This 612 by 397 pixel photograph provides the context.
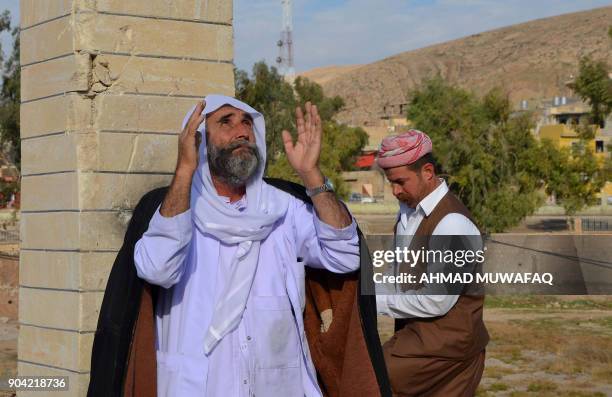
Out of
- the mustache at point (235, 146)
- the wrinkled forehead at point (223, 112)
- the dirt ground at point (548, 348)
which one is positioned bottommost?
the dirt ground at point (548, 348)

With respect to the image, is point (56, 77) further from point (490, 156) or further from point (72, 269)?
point (490, 156)

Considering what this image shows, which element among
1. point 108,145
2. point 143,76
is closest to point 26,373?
point 108,145

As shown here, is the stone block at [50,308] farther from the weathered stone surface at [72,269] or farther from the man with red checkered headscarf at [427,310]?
the man with red checkered headscarf at [427,310]

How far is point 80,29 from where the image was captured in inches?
183

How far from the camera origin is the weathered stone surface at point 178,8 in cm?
475

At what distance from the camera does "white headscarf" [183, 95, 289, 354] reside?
10.4 ft

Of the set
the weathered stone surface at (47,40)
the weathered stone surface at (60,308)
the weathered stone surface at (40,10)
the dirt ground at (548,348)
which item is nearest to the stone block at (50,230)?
the weathered stone surface at (60,308)

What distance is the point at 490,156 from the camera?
1110 inches

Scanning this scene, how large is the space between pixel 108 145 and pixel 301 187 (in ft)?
4.77

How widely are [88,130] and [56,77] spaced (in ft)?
1.22

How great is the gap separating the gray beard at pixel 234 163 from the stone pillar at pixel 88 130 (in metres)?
1.44

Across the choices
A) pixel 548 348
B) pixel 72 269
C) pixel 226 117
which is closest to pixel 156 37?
pixel 72 269

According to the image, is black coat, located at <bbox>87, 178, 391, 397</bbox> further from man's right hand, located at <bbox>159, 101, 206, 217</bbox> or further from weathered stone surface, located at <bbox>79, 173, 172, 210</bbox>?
weathered stone surface, located at <bbox>79, 173, 172, 210</bbox>

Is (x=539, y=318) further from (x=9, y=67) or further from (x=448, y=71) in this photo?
(x=448, y=71)
